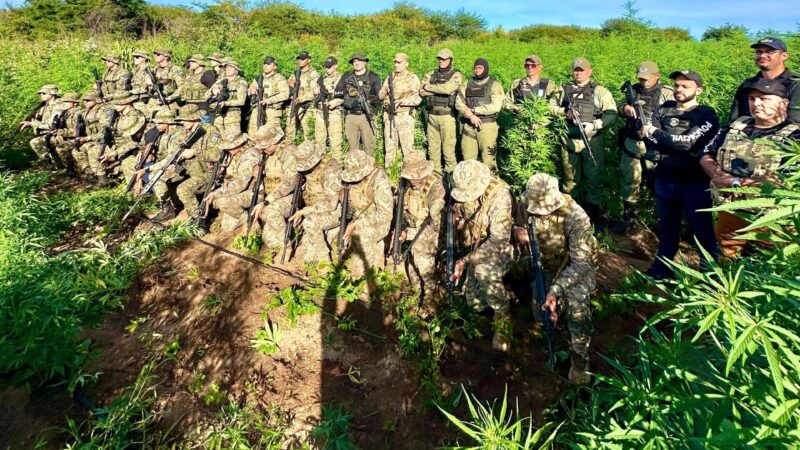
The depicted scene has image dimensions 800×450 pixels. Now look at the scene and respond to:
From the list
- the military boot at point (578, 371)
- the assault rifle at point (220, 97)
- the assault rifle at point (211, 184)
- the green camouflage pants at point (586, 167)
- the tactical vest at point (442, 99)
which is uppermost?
the tactical vest at point (442, 99)

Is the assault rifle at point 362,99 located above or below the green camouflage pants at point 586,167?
above

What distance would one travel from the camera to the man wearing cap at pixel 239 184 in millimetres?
6395

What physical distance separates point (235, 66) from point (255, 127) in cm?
167

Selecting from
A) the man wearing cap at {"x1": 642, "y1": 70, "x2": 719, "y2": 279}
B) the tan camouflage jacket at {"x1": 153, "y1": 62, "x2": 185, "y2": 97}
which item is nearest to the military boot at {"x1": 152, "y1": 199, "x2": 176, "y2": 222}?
the tan camouflage jacket at {"x1": 153, "y1": 62, "x2": 185, "y2": 97}

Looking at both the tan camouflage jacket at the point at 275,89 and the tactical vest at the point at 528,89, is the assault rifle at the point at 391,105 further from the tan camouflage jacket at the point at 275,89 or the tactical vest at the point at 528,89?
the tan camouflage jacket at the point at 275,89

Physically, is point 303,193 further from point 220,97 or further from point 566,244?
point 220,97

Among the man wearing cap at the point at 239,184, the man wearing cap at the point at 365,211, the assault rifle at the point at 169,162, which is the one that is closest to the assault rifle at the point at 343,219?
the man wearing cap at the point at 365,211

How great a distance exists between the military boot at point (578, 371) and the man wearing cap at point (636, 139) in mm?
3018

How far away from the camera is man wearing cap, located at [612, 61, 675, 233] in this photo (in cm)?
555

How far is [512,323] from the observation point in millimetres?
4309

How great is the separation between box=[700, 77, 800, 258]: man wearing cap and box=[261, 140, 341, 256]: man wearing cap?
4.12m

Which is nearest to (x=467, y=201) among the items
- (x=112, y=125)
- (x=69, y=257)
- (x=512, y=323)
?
(x=512, y=323)

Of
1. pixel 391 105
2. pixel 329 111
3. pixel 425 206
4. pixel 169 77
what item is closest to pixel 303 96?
pixel 329 111

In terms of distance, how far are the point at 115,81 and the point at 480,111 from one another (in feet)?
33.9
